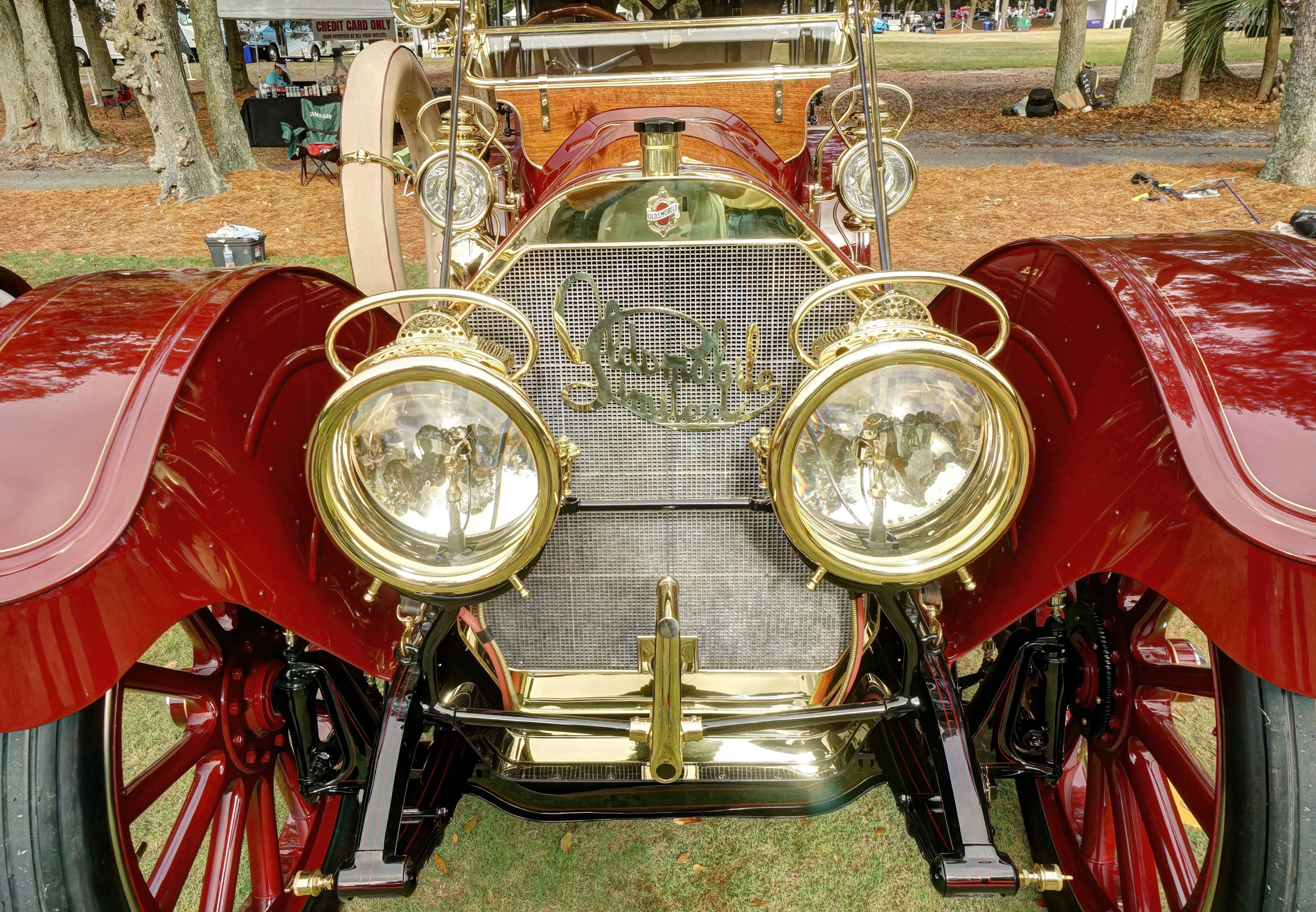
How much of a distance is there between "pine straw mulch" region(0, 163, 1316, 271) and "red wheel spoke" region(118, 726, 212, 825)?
5599mm

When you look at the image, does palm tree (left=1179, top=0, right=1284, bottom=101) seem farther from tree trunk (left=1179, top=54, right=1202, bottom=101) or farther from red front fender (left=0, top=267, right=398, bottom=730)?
red front fender (left=0, top=267, right=398, bottom=730)

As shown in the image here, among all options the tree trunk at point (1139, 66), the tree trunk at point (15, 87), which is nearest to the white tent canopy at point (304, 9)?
the tree trunk at point (15, 87)

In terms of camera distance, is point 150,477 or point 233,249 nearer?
point 150,477

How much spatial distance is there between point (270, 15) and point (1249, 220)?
1209 centimetres

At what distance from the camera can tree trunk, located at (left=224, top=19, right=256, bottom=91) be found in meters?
17.3

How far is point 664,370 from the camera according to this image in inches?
59.7

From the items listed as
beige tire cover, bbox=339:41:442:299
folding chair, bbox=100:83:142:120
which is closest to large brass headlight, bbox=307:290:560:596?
beige tire cover, bbox=339:41:442:299

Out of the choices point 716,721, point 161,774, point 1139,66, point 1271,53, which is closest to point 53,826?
point 161,774

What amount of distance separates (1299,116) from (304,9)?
40.0 ft

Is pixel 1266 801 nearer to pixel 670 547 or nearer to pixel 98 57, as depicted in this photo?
pixel 670 547

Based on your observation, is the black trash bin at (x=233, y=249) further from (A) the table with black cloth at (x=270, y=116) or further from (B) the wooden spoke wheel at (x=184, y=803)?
(A) the table with black cloth at (x=270, y=116)

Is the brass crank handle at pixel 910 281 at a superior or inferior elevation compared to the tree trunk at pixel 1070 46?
inferior

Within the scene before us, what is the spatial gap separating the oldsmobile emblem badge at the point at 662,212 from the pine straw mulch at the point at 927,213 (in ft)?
16.3

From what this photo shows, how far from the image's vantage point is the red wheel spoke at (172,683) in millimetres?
1434
